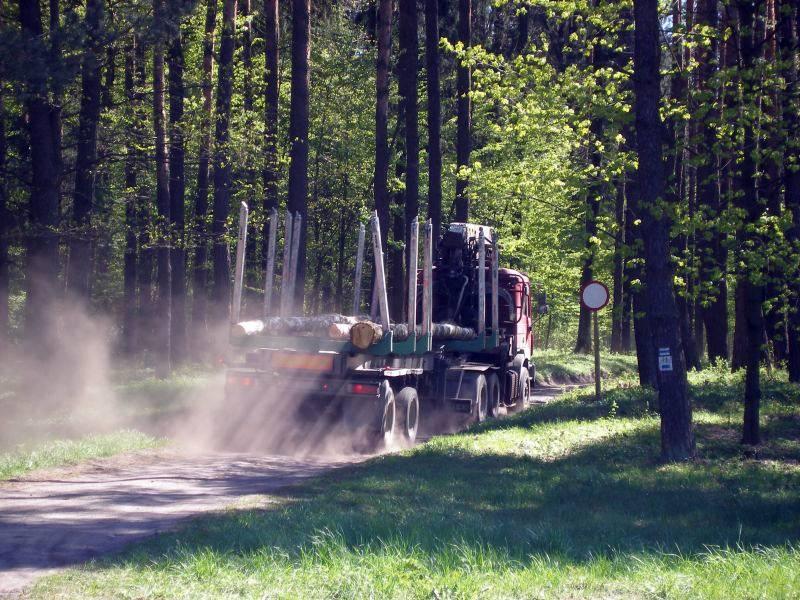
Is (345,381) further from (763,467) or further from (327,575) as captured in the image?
(327,575)

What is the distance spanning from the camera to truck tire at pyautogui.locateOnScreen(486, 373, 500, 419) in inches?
859

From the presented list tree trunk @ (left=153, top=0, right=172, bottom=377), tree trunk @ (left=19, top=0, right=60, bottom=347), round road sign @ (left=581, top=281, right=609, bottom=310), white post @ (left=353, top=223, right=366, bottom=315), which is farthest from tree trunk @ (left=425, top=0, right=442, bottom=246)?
tree trunk @ (left=19, top=0, right=60, bottom=347)

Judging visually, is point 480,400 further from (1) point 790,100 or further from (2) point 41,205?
(2) point 41,205

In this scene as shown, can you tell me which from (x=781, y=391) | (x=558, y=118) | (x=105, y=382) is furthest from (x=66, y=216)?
(x=781, y=391)

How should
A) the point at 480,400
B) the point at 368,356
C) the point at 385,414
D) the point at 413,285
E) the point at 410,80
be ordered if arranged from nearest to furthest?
the point at 368,356 < the point at 385,414 < the point at 413,285 < the point at 480,400 < the point at 410,80

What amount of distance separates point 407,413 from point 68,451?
5797 millimetres

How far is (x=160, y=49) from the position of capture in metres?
19.6

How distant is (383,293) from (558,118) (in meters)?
5.22

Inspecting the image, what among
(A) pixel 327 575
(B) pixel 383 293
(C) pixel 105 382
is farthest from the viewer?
(C) pixel 105 382

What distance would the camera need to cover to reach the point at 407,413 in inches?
651

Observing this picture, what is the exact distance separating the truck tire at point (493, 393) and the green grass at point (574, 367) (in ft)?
44.9

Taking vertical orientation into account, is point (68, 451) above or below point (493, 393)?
above

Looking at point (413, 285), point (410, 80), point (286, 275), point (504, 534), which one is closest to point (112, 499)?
point (504, 534)

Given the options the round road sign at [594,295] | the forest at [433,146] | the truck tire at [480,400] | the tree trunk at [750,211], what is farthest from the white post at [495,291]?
the tree trunk at [750,211]
